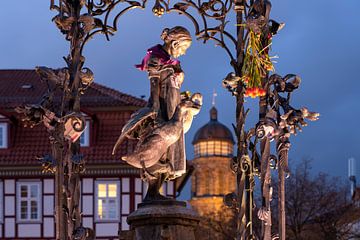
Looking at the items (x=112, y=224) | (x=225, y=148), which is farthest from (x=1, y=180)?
(x=225, y=148)

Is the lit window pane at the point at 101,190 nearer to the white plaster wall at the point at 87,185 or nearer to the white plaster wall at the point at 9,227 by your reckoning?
the white plaster wall at the point at 87,185

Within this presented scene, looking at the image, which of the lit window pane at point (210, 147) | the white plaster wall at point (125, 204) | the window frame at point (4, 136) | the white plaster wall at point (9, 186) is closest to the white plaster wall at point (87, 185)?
the white plaster wall at point (125, 204)

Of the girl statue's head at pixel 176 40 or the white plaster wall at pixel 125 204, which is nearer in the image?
the girl statue's head at pixel 176 40

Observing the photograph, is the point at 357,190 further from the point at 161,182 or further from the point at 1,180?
the point at 161,182

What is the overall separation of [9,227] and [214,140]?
86.9 metres

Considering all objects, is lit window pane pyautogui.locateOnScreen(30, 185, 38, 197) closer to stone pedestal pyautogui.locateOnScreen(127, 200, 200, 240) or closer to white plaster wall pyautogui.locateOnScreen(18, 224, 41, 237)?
white plaster wall pyautogui.locateOnScreen(18, 224, 41, 237)

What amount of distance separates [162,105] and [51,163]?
1.45 metres

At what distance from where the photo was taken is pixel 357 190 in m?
67.0

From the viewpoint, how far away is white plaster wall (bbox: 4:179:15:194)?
4419 cm

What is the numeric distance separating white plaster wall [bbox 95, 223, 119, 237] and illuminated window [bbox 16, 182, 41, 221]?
2555 mm

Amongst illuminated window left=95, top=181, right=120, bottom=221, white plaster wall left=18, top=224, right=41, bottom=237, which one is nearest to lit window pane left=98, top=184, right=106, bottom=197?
illuminated window left=95, top=181, right=120, bottom=221

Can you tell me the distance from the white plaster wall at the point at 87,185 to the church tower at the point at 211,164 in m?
82.3

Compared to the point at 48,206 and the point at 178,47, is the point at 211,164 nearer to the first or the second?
the point at 48,206

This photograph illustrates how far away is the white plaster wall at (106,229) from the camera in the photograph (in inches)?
1705
